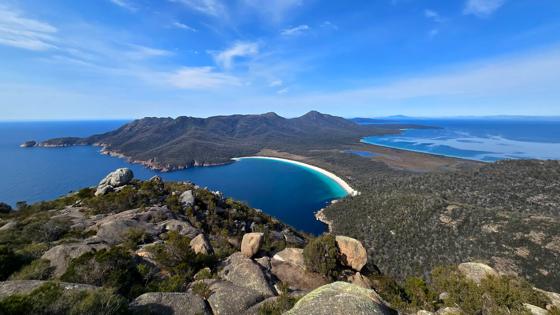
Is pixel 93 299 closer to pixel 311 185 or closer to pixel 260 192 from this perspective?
→ pixel 260 192

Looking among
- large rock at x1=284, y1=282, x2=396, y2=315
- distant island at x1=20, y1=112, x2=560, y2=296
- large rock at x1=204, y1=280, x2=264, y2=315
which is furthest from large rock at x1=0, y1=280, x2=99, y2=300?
distant island at x1=20, y1=112, x2=560, y2=296

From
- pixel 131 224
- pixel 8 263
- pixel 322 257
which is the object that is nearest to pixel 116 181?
pixel 131 224

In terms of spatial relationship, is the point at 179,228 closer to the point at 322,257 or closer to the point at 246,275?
the point at 246,275

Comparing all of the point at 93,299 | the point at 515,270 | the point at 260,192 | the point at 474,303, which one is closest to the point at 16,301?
the point at 93,299

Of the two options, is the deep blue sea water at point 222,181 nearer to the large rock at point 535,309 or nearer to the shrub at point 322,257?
the shrub at point 322,257

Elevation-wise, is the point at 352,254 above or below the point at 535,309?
below
